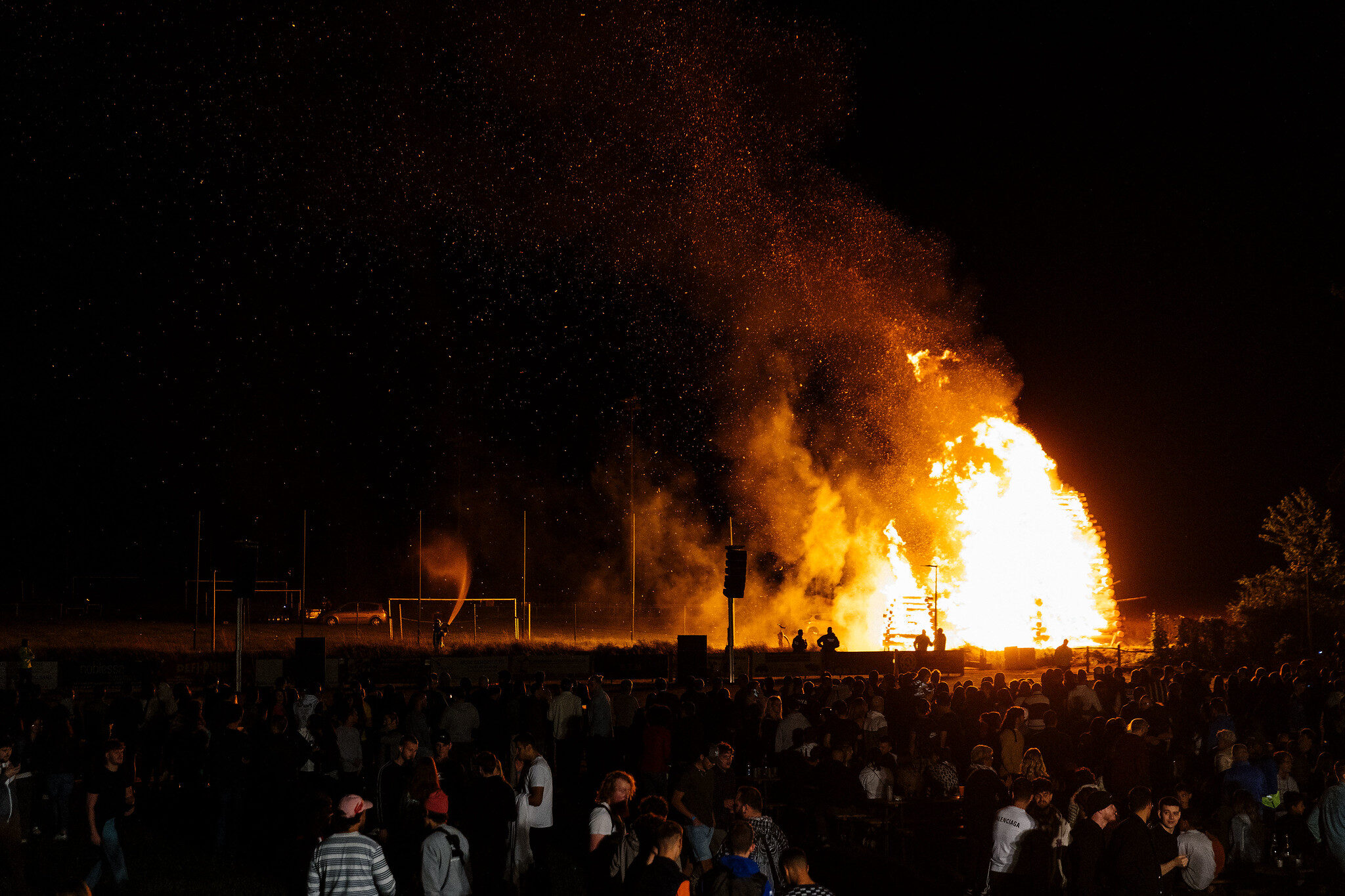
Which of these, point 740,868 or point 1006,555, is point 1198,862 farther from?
point 1006,555

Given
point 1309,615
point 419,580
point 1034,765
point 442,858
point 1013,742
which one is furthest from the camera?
point 419,580

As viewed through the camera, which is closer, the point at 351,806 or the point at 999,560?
the point at 351,806

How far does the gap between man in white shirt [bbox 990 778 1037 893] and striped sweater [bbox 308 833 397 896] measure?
4.76 m

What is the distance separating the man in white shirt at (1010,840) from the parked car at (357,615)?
153 ft

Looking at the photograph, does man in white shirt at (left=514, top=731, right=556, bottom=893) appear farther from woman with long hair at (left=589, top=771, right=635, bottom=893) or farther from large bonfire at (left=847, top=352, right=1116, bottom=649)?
large bonfire at (left=847, top=352, right=1116, bottom=649)

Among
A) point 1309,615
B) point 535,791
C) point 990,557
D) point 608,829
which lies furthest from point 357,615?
point 608,829

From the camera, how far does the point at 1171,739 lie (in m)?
13.9

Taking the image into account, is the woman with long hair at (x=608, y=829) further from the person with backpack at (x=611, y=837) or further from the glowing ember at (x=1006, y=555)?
the glowing ember at (x=1006, y=555)

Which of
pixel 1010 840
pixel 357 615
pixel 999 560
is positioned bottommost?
pixel 1010 840

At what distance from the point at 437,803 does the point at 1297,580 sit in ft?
146

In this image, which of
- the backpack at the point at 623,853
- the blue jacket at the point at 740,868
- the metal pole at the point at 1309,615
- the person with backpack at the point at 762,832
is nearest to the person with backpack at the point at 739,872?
the blue jacket at the point at 740,868

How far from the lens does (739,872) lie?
266 inches

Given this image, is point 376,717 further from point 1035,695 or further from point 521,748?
point 1035,695

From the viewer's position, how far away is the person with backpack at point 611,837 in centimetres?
785
